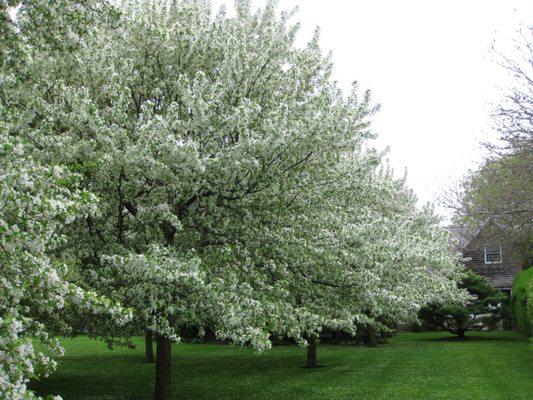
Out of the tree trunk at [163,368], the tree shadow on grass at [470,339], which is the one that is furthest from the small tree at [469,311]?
the tree trunk at [163,368]

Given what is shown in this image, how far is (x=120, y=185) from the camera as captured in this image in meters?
10.6

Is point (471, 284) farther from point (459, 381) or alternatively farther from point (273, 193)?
point (273, 193)

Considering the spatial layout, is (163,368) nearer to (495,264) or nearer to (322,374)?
(322,374)

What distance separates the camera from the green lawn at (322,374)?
50.5 feet

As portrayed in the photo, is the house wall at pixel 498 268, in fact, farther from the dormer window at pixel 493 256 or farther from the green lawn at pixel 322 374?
the green lawn at pixel 322 374

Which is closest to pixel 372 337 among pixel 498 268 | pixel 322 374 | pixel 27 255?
pixel 322 374

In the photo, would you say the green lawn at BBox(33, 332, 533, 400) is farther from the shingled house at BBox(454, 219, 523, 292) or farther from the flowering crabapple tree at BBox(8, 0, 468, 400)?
the shingled house at BBox(454, 219, 523, 292)

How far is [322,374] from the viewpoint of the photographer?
19.4 m

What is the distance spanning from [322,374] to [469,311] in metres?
17.2

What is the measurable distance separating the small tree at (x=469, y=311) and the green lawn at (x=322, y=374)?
3583 mm

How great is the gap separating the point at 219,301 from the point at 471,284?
95.5 feet

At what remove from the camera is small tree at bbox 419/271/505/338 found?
111ft

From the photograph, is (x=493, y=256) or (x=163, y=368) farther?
(x=493, y=256)

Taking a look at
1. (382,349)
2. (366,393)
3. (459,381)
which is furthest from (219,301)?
(382,349)
